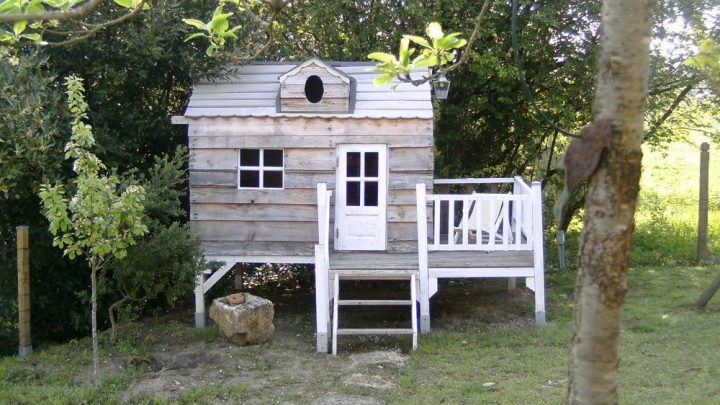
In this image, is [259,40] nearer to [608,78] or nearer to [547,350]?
[547,350]

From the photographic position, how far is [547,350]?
7418mm

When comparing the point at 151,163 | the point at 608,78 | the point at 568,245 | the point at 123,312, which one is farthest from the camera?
the point at 568,245

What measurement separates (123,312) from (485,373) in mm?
4056

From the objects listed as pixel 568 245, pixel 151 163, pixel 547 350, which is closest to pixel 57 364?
pixel 151 163

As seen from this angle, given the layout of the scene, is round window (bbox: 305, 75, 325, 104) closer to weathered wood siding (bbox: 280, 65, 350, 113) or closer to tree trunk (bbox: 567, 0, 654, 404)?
weathered wood siding (bbox: 280, 65, 350, 113)

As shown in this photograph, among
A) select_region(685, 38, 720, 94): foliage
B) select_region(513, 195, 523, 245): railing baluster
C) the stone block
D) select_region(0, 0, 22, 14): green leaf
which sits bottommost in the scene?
the stone block

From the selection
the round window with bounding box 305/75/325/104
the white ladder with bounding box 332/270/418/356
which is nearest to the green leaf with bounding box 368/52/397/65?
the white ladder with bounding box 332/270/418/356

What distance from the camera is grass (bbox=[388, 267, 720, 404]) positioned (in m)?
5.98

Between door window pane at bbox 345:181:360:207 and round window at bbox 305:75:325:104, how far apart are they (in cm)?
134

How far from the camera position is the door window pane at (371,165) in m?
9.06

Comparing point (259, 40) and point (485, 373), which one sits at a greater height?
point (259, 40)

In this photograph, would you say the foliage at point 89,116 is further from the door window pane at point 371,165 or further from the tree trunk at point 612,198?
the tree trunk at point 612,198

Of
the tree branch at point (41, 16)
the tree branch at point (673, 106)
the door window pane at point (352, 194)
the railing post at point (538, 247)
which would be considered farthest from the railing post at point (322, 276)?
the tree branch at point (41, 16)

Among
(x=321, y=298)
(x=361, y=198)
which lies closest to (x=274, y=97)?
(x=361, y=198)
